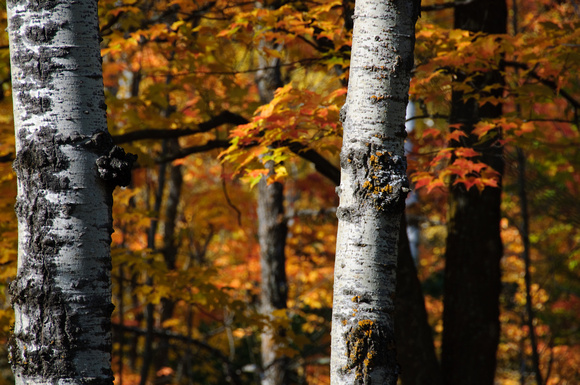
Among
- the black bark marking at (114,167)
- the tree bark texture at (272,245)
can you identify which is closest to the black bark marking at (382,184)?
the black bark marking at (114,167)

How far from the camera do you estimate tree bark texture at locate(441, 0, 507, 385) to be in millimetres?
4117

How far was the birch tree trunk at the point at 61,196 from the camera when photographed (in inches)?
69.4

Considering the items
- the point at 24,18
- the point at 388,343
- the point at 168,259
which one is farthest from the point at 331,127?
the point at 168,259

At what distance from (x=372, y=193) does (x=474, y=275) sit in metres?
2.59

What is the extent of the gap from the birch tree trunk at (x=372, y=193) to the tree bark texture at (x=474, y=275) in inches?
89.1

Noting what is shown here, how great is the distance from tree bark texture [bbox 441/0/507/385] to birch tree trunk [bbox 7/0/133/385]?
123 inches

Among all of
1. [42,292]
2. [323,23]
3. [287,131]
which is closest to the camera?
[42,292]

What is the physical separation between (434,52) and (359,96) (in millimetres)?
1516

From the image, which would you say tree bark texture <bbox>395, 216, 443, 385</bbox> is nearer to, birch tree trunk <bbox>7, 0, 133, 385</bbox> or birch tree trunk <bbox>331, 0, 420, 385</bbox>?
birch tree trunk <bbox>331, 0, 420, 385</bbox>

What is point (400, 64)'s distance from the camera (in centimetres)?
213

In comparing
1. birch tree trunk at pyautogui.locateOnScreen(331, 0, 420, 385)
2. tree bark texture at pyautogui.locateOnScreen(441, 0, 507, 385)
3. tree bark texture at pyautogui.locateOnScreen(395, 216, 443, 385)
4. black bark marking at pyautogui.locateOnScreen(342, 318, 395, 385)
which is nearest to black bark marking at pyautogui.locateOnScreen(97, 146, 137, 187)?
birch tree trunk at pyautogui.locateOnScreen(331, 0, 420, 385)

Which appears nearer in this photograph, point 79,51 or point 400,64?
point 79,51

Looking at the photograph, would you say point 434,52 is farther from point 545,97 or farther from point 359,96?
point 359,96

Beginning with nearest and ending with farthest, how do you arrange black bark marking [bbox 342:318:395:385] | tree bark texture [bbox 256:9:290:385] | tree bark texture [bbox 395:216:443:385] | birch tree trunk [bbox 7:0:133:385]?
birch tree trunk [bbox 7:0:133:385]
black bark marking [bbox 342:318:395:385]
tree bark texture [bbox 395:216:443:385]
tree bark texture [bbox 256:9:290:385]
